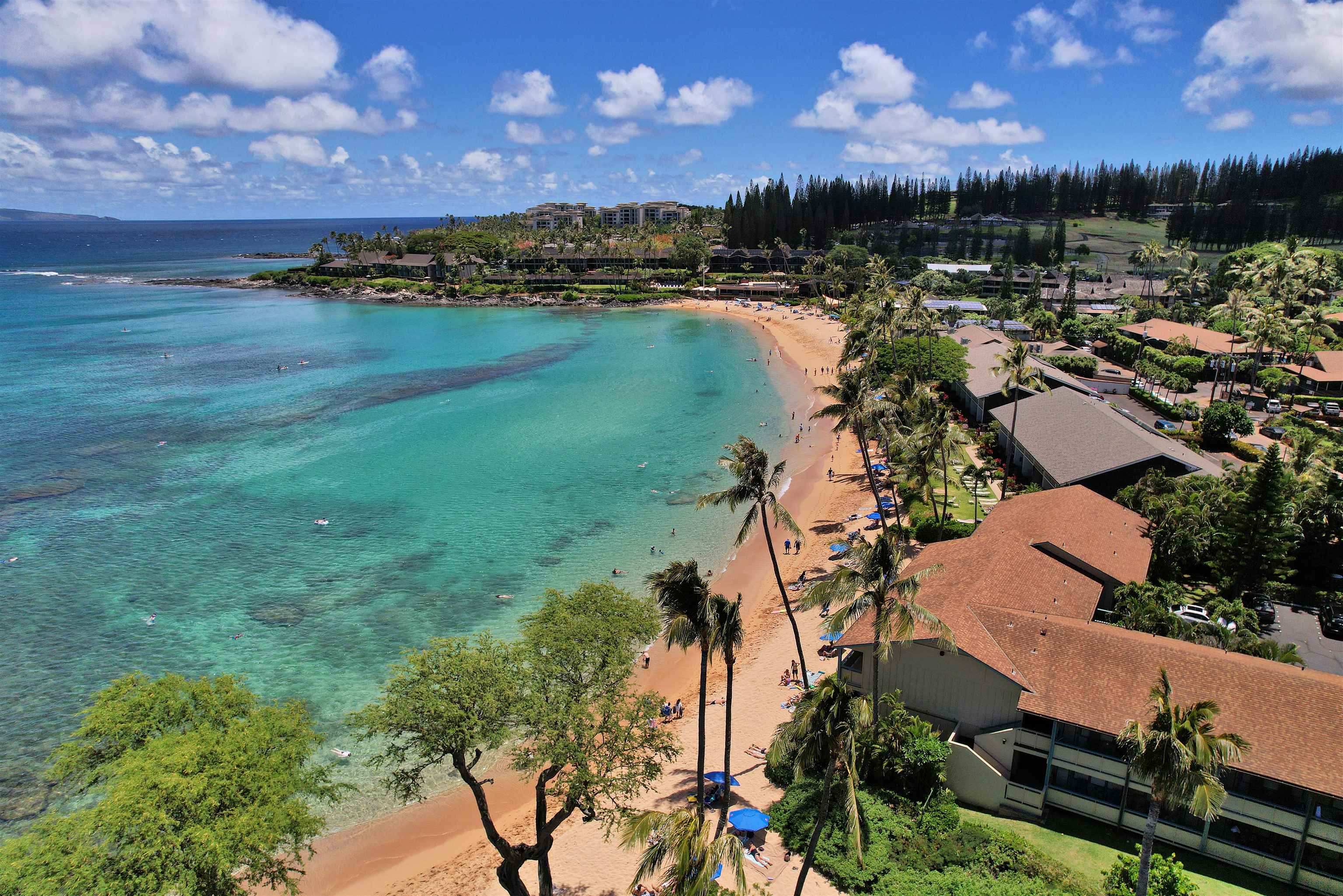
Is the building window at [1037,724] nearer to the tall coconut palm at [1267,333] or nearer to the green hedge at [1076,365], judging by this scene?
the tall coconut palm at [1267,333]

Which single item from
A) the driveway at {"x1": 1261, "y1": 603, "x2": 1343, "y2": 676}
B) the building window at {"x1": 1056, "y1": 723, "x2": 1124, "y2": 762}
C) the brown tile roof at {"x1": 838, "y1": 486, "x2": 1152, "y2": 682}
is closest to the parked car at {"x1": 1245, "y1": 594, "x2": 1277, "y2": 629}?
the driveway at {"x1": 1261, "y1": 603, "x2": 1343, "y2": 676}

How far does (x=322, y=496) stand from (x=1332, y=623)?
56302 millimetres

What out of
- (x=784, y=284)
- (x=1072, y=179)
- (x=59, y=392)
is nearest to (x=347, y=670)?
(x=59, y=392)

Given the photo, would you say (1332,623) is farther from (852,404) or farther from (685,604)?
(685,604)

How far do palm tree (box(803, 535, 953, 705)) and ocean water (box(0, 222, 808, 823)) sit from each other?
18033mm

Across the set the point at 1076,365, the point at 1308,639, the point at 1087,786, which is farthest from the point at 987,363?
the point at 1087,786

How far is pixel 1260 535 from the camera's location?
3034cm

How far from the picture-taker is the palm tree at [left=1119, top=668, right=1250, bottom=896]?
14.3 meters

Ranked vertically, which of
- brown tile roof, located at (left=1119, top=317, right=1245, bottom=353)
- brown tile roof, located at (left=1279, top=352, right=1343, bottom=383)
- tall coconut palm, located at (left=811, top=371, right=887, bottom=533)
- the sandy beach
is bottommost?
the sandy beach

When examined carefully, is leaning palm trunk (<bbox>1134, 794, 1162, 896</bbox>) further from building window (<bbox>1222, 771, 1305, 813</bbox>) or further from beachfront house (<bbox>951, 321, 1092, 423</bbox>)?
beachfront house (<bbox>951, 321, 1092, 423</bbox>)

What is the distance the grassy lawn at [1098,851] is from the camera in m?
18.3

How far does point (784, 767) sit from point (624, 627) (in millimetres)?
7418

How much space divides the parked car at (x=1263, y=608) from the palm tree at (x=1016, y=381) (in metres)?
13.1

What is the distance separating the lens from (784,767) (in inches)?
933
